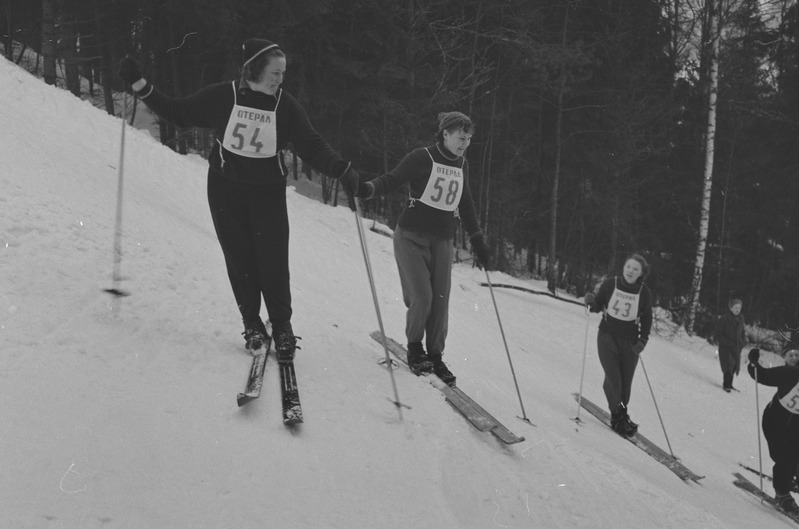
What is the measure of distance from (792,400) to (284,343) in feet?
19.4

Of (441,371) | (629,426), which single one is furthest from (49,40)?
(629,426)

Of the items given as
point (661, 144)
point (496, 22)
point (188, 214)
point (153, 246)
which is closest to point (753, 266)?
point (661, 144)

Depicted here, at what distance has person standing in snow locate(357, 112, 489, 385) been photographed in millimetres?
4867

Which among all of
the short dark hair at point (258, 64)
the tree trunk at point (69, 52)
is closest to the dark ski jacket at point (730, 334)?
the short dark hair at point (258, 64)

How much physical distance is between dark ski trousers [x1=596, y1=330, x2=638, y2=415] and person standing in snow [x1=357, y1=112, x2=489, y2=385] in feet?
9.65

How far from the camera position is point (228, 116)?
3.83 metres

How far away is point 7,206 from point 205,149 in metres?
15.1

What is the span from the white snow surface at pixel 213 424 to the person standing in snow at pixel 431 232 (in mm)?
427

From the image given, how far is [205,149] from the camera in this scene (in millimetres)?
19188

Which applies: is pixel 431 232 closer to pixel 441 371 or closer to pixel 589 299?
pixel 441 371

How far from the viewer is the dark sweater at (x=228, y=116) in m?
3.80

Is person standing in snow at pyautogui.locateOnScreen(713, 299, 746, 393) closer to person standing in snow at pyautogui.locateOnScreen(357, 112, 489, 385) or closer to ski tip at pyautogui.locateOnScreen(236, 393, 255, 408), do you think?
person standing in snow at pyautogui.locateOnScreen(357, 112, 489, 385)

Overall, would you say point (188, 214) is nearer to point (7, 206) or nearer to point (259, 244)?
point (7, 206)

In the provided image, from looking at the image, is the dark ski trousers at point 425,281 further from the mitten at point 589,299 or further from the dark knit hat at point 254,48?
the mitten at point 589,299
